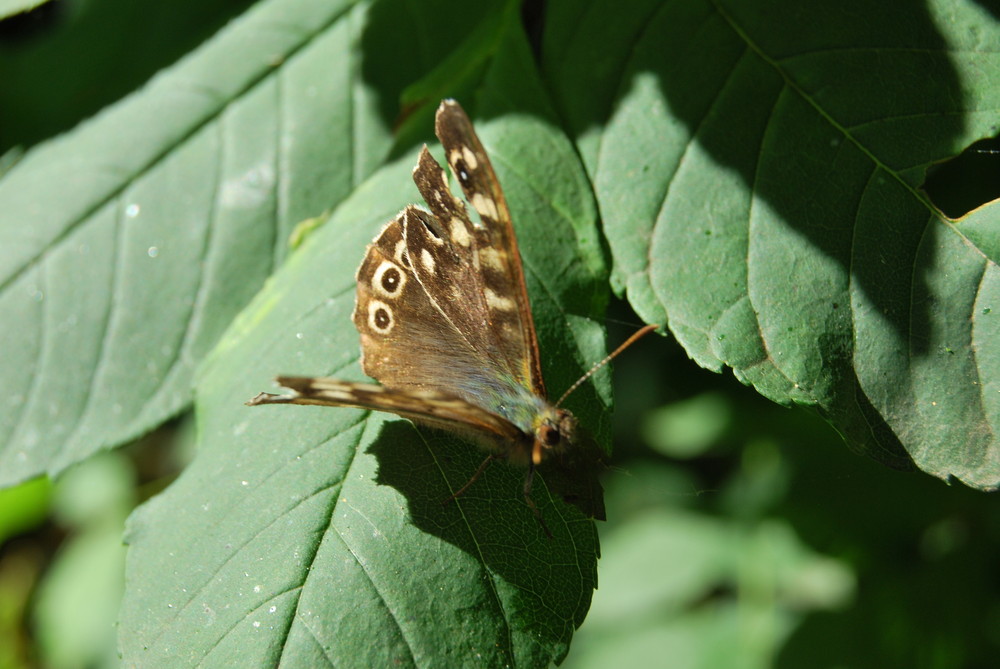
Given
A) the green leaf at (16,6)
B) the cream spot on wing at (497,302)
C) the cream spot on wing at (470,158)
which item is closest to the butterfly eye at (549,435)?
the cream spot on wing at (497,302)

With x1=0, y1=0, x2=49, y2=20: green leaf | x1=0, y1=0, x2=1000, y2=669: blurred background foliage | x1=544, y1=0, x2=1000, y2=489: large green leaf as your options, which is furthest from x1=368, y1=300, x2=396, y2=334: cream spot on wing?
x1=0, y1=0, x2=49, y2=20: green leaf

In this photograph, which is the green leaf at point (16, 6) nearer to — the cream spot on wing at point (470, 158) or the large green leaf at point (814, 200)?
the cream spot on wing at point (470, 158)

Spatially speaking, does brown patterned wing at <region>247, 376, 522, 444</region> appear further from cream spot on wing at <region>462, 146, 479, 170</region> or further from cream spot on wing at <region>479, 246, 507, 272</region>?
cream spot on wing at <region>462, 146, 479, 170</region>

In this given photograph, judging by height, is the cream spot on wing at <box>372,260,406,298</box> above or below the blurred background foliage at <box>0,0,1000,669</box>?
above

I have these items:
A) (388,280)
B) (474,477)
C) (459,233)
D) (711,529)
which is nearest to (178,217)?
(388,280)

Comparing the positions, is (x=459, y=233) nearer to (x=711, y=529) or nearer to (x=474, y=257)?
(x=474, y=257)

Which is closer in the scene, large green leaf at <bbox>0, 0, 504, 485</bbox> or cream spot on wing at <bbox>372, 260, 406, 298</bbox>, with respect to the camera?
cream spot on wing at <bbox>372, 260, 406, 298</bbox>

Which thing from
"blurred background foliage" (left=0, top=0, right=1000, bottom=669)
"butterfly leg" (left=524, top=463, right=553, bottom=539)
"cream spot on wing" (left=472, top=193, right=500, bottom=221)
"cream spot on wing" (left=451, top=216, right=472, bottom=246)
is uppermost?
"cream spot on wing" (left=472, top=193, right=500, bottom=221)

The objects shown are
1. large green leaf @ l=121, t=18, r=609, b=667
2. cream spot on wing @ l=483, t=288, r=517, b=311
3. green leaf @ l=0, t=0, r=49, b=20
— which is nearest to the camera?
large green leaf @ l=121, t=18, r=609, b=667
